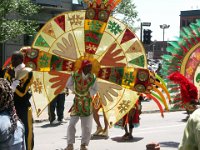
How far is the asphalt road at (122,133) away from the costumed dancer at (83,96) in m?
0.91

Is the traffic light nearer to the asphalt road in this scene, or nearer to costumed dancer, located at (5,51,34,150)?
the asphalt road

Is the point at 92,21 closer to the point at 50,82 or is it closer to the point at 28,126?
the point at 50,82

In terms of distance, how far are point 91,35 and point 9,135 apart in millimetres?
4766

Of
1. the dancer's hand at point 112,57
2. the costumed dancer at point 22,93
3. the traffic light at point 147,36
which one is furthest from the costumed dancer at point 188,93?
the traffic light at point 147,36

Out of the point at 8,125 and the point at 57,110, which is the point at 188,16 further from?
the point at 8,125

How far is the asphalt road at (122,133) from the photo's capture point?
8719 mm

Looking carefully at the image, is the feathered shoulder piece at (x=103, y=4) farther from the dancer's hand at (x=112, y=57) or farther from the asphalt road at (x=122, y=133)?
the asphalt road at (x=122, y=133)

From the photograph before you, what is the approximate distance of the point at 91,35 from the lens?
812cm

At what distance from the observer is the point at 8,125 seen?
3.55 meters

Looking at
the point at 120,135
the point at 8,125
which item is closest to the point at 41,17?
the point at 120,135

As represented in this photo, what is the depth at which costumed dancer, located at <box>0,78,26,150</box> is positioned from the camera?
3.50 meters

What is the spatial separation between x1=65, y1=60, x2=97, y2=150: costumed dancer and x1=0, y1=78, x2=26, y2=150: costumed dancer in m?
3.80

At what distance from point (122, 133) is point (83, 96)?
3128mm

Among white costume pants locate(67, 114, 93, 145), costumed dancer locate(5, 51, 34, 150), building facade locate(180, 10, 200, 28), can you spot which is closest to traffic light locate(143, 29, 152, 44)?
white costume pants locate(67, 114, 93, 145)
